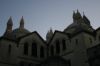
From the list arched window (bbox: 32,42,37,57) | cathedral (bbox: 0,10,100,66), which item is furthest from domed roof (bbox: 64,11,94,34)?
arched window (bbox: 32,42,37,57)

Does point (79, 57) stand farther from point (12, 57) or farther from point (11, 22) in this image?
point (11, 22)

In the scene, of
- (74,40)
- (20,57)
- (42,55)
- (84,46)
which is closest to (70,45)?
(74,40)

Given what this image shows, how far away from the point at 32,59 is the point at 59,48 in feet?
15.2

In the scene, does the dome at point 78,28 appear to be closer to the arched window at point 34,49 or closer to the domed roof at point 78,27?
the domed roof at point 78,27

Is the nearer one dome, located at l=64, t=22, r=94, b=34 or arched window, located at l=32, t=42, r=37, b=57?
dome, located at l=64, t=22, r=94, b=34

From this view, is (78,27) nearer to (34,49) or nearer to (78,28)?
(78,28)

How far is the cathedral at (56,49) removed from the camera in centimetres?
2400

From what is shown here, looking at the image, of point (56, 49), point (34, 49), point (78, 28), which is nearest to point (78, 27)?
point (78, 28)

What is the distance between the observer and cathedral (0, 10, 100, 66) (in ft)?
78.7

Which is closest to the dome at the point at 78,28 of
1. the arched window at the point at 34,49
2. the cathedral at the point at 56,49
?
the cathedral at the point at 56,49

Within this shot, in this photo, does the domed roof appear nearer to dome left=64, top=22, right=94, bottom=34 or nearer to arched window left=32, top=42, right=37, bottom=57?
dome left=64, top=22, right=94, bottom=34

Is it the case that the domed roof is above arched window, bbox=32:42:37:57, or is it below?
above

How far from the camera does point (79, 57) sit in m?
24.4

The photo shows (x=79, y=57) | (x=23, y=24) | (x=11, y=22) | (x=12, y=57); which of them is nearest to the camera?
(x=79, y=57)
